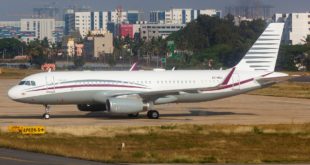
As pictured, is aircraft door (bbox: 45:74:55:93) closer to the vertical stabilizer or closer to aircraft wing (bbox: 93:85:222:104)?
aircraft wing (bbox: 93:85:222:104)

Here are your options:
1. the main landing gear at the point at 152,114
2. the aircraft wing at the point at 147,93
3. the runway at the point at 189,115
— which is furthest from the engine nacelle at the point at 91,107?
the main landing gear at the point at 152,114

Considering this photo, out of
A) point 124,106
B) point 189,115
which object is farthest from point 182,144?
point 189,115

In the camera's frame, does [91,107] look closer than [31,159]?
No

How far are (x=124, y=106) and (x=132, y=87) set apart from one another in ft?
8.45

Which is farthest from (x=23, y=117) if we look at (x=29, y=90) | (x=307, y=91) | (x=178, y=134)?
(x=307, y=91)

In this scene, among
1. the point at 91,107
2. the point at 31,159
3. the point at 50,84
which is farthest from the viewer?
the point at 91,107

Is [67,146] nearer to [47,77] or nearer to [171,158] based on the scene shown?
[171,158]

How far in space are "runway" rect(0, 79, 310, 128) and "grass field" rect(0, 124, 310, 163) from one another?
204 inches

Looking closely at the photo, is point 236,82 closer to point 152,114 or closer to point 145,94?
point 152,114

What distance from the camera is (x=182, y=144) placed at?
140 feet

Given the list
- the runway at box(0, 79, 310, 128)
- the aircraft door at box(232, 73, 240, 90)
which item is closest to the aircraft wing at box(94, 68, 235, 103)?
the runway at box(0, 79, 310, 128)

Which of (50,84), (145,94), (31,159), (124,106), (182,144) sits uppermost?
(50,84)

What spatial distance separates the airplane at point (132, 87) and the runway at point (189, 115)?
1052mm

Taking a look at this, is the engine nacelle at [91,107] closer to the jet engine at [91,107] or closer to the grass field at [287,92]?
the jet engine at [91,107]
